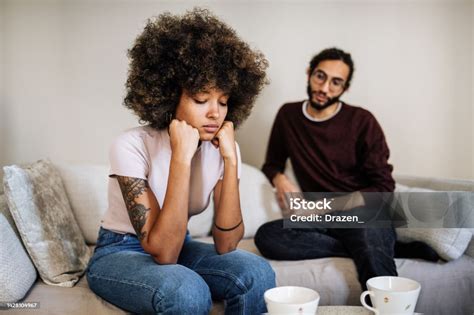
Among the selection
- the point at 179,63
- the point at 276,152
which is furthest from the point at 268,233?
the point at 179,63

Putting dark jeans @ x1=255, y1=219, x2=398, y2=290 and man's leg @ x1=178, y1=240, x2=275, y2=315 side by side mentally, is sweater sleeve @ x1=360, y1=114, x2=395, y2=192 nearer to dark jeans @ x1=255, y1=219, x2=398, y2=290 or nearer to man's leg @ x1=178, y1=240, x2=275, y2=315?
dark jeans @ x1=255, y1=219, x2=398, y2=290

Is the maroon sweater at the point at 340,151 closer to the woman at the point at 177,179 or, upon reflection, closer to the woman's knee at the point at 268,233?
the woman's knee at the point at 268,233

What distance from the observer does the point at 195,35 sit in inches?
33.0

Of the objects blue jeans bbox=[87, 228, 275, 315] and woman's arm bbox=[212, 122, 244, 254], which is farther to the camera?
woman's arm bbox=[212, 122, 244, 254]

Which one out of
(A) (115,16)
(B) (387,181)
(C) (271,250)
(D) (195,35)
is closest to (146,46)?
(D) (195,35)

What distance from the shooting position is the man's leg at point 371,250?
1022 millimetres

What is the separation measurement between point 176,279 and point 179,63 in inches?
15.0

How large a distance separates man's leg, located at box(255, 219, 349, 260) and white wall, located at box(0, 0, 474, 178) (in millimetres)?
378

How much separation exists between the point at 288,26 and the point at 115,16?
0.46 metres

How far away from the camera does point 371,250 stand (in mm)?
1045

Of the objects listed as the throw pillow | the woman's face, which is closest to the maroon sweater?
the woman's face

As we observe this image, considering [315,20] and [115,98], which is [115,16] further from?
[315,20]

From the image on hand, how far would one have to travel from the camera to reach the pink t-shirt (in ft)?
2.71

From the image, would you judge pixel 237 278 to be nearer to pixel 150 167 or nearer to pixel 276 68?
pixel 150 167
